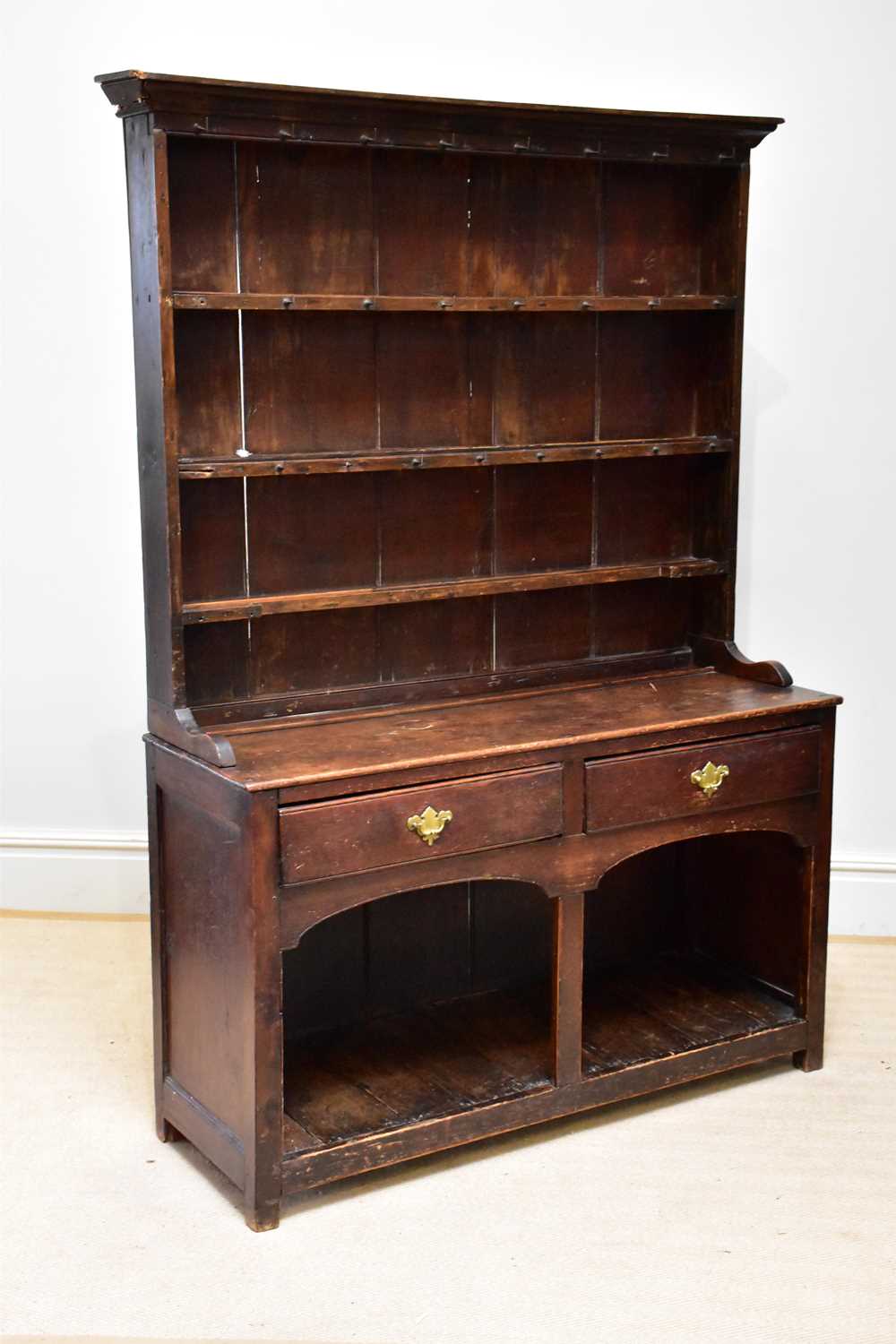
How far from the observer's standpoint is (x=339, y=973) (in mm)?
3557

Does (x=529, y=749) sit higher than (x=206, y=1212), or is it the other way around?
(x=529, y=749)

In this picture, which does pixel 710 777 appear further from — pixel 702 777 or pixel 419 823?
pixel 419 823

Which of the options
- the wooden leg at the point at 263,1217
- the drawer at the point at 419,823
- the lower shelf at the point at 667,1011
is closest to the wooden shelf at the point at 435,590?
the drawer at the point at 419,823

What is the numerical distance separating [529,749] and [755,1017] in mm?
911

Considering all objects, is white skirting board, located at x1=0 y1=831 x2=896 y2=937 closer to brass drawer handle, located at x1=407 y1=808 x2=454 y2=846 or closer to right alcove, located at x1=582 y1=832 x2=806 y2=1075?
right alcove, located at x1=582 y1=832 x2=806 y2=1075

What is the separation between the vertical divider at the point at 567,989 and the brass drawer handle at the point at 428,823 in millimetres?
323

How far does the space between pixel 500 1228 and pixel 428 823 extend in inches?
28.2

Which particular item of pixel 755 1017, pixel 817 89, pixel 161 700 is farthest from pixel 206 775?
pixel 817 89

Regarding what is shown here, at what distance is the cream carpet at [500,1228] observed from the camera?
2648mm

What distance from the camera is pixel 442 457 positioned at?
3.27 m

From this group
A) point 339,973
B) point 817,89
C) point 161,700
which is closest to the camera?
point 161,700

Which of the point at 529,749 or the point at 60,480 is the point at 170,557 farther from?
the point at 60,480

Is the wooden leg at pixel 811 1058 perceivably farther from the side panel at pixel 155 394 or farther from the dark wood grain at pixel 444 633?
the side panel at pixel 155 394

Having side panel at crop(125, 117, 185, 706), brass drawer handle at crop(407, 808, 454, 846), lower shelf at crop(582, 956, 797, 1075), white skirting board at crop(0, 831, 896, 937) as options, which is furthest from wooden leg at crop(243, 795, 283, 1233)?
white skirting board at crop(0, 831, 896, 937)
